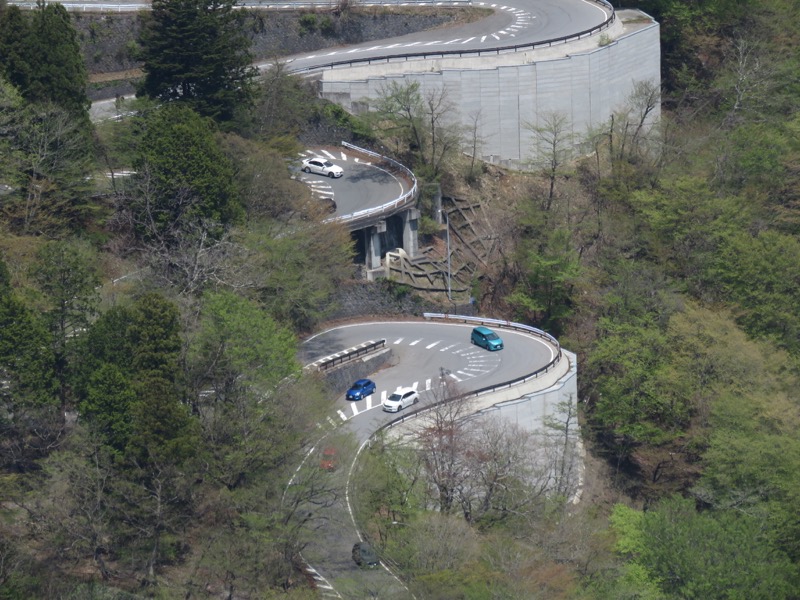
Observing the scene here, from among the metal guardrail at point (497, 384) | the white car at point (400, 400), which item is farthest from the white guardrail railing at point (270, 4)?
the white car at point (400, 400)

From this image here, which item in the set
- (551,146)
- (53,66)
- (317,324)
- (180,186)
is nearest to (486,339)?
(317,324)

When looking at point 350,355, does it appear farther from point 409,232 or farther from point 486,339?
point 409,232

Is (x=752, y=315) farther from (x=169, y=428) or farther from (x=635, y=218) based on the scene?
(x=169, y=428)

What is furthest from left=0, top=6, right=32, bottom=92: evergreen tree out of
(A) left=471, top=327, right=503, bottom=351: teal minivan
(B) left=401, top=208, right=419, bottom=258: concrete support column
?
(A) left=471, top=327, right=503, bottom=351: teal minivan

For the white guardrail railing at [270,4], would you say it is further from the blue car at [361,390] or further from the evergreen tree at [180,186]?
the blue car at [361,390]

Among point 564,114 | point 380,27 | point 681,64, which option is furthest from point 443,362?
point 681,64

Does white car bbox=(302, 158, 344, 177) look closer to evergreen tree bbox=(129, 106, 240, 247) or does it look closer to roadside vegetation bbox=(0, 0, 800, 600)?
roadside vegetation bbox=(0, 0, 800, 600)

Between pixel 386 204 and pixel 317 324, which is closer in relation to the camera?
pixel 317 324
